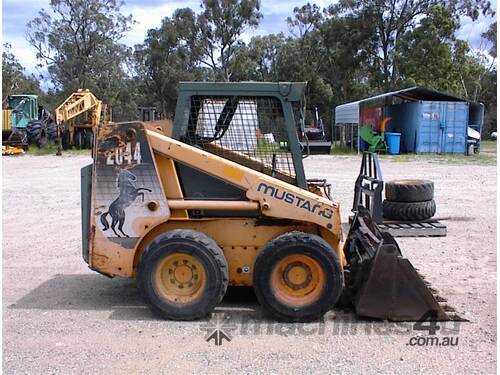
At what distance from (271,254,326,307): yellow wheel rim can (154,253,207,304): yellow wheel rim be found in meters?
0.66

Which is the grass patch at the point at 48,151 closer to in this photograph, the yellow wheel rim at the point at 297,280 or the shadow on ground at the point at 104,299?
the shadow on ground at the point at 104,299

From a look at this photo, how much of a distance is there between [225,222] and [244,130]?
35.8 inches

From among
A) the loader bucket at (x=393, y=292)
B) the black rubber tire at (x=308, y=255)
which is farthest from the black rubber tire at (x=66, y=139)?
the loader bucket at (x=393, y=292)

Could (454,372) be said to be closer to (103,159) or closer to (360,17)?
(103,159)

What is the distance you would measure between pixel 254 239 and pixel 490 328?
2.16 m

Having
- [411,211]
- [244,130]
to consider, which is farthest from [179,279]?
[411,211]

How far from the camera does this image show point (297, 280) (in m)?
5.14

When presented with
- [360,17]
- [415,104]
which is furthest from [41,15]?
[415,104]

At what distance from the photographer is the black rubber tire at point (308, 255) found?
16.6ft

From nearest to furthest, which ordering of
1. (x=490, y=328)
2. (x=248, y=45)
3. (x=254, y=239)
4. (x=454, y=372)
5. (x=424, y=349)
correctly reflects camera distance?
(x=454, y=372), (x=424, y=349), (x=490, y=328), (x=254, y=239), (x=248, y=45)

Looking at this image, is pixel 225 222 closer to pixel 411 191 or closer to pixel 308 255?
pixel 308 255

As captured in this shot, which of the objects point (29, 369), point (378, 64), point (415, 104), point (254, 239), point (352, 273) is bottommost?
point (29, 369)

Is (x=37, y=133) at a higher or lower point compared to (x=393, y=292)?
higher

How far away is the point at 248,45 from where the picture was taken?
52.1 meters
